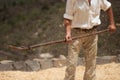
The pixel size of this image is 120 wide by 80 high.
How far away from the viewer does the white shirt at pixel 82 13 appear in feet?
14.8

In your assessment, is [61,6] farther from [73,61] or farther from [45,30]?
[73,61]

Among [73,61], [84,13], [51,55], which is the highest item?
[84,13]

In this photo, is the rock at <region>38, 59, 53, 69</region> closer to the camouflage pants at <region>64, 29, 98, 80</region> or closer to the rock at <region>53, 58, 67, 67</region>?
the rock at <region>53, 58, 67, 67</region>

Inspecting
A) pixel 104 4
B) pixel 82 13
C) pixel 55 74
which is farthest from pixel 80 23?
pixel 55 74

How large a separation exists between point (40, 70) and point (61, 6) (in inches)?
185

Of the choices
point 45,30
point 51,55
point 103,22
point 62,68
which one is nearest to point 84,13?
point 62,68

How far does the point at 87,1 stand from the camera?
4492 mm

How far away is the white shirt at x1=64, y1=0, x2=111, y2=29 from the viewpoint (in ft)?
14.8

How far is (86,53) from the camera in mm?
4859

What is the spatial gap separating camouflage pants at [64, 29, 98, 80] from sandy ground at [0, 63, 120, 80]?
1.19 metres

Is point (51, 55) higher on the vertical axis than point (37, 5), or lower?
lower

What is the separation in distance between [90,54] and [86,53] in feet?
0.18

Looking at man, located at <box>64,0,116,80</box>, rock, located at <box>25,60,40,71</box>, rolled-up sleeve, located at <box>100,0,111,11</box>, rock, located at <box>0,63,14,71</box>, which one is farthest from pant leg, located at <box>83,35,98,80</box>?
rock, located at <box>0,63,14,71</box>

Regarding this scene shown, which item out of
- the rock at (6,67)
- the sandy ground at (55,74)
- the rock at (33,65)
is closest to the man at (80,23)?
the sandy ground at (55,74)
